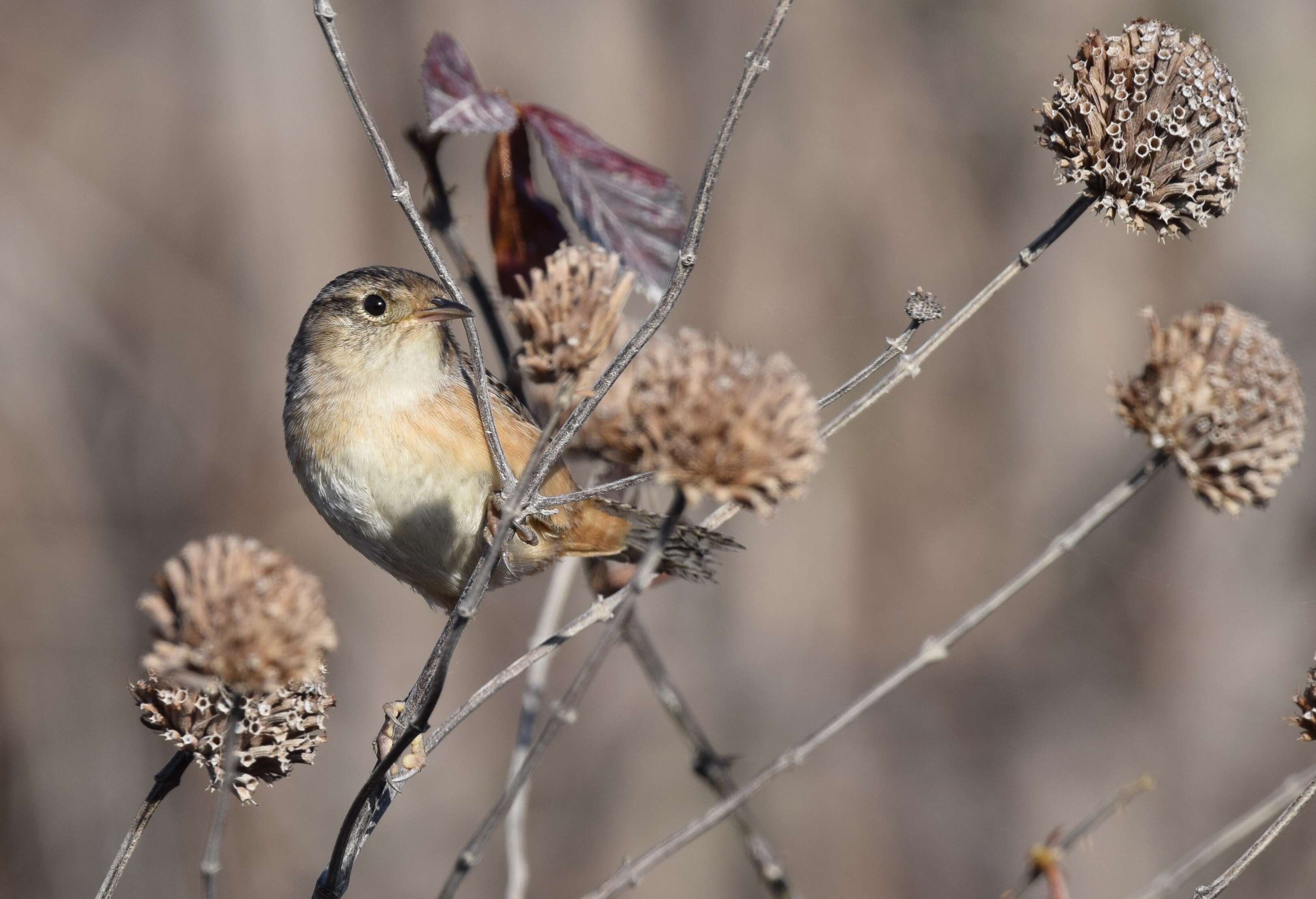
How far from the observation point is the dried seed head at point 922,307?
2059 millimetres

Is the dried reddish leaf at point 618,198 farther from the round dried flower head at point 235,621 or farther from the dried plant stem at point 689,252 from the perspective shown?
the round dried flower head at point 235,621

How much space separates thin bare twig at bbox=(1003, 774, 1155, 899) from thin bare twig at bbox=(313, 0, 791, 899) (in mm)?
891

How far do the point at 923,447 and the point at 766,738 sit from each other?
2.88 metres

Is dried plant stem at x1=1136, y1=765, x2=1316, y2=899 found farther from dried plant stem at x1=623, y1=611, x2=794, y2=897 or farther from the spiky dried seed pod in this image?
the spiky dried seed pod

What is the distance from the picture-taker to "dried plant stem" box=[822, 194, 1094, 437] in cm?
191

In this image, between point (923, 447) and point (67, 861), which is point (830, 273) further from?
point (67, 861)

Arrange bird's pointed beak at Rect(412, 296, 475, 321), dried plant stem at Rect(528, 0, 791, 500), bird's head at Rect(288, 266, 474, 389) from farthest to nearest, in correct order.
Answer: bird's head at Rect(288, 266, 474, 389) < bird's pointed beak at Rect(412, 296, 475, 321) < dried plant stem at Rect(528, 0, 791, 500)

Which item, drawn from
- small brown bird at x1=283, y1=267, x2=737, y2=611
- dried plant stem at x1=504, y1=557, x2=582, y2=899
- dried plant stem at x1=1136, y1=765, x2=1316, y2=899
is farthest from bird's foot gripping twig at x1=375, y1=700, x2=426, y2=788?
dried plant stem at x1=1136, y1=765, x2=1316, y2=899

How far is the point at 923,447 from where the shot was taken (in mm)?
9258

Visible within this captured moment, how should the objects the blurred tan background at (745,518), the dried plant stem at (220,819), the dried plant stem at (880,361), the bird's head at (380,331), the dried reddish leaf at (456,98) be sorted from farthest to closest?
the blurred tan background at (745,518) < the bird's head at (380,331) < the dried reddish leaf at (456,98) < the dried plant stem at (880,361) < the dried plant stem at (220,819)

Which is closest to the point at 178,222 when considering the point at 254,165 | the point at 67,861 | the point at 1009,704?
the point at 254,165

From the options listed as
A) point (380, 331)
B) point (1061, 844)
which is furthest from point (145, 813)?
point (380, 331)

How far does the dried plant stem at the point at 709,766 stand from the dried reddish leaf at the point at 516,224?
2.84 feet

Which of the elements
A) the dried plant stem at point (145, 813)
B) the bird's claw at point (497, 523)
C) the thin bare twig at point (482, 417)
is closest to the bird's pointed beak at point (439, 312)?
the bird's claw at point (497, 523)
